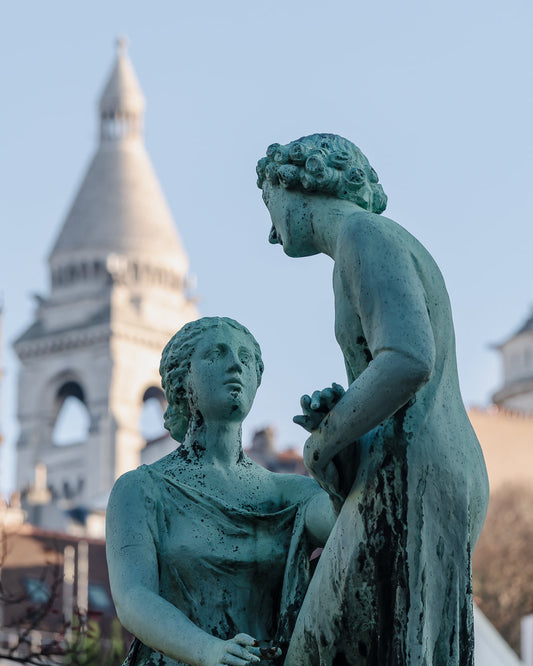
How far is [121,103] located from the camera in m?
128

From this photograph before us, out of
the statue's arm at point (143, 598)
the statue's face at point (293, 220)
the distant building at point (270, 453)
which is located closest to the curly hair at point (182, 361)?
the statue's arm at point (143, 598)

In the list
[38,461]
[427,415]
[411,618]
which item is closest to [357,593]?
[411,618]

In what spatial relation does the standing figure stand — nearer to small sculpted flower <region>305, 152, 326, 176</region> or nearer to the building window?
small sculpted flower <region>305, 152, 326, 176</region>

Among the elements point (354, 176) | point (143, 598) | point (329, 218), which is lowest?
point (143, 598)

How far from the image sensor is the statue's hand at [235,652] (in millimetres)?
4805

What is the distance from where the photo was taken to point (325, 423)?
4809mm

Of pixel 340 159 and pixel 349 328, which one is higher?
pixel 340 159

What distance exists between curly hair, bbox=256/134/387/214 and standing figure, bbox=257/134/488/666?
0.21 meters

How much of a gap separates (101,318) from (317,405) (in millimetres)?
113623

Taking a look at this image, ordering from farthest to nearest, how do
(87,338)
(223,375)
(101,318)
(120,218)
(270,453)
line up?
(120,218) → (101,318) → (87,338) → (270,453) → (223,375)

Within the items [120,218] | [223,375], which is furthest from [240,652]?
[120,218]

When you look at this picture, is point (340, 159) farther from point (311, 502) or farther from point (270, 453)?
point (270, 453)

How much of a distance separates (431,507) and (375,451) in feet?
0.63

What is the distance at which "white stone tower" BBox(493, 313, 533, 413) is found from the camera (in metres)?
82.2
